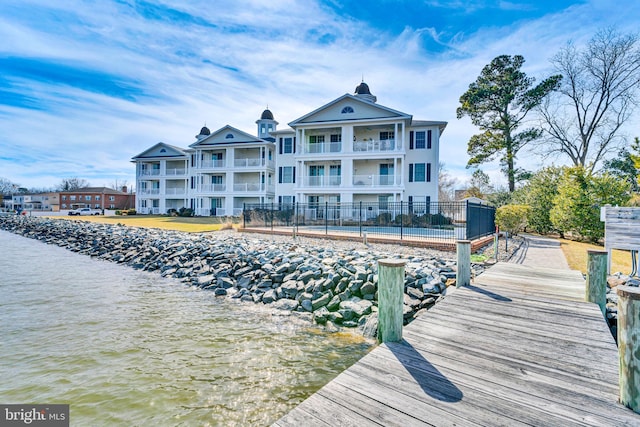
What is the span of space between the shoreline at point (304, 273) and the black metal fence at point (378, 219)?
3131 millimetres

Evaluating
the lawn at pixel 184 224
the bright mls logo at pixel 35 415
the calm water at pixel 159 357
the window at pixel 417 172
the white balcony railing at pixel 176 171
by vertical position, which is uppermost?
the white balcony railing at pixel 176 171

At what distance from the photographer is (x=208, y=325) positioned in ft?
21.2

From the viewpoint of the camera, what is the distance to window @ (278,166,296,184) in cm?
2900

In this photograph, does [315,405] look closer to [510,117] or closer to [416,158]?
[416,158]

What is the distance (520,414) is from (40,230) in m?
33.5

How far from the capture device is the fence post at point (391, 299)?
3.84 metres

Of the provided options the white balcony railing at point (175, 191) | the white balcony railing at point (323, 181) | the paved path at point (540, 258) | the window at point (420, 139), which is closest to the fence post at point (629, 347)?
the paved path at point (540, 258)

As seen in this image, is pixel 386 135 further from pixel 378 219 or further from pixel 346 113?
pixel 378 219

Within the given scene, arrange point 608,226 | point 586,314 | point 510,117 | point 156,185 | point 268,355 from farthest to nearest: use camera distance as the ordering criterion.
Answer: point 156,185, point 510,117, point 608,226, point 268,355, point 586,314

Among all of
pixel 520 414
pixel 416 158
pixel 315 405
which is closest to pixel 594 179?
pixel 416 158

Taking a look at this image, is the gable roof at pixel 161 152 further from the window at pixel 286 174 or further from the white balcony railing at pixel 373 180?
the white balcony railing at pixel 373 180

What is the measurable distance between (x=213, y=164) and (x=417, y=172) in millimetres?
22152

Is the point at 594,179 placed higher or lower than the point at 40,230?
higher

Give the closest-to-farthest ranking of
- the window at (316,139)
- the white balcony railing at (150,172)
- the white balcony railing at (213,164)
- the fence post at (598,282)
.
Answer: the fence post at (598,282)
the window at (316,139)
the white balcony railing at (213,164)
the white balcony railing at (150,172)
